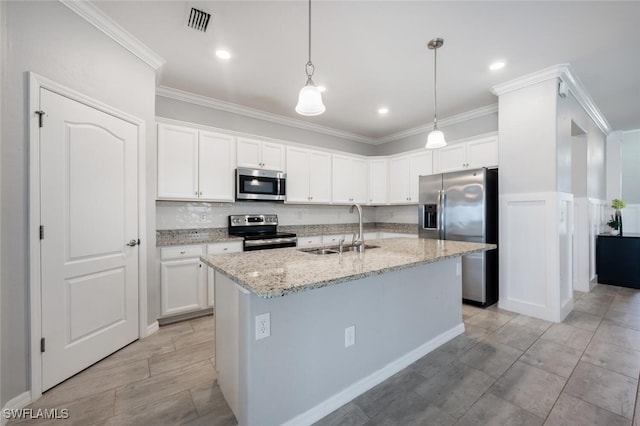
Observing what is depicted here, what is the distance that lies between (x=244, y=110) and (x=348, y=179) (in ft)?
6.88

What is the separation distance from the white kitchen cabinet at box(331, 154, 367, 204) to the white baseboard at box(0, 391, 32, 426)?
12.9ft

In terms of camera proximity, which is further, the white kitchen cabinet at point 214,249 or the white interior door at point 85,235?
the white kitchen cabinet at point 214,249

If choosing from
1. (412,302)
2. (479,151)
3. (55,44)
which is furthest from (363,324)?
(479,151)

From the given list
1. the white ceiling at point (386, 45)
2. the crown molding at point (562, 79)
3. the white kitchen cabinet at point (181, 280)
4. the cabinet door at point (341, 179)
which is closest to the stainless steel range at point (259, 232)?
the white kitchen cabinet at point (181, 280)

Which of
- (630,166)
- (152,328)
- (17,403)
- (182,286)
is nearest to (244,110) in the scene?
(182,286)

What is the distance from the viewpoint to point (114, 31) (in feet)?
7.41

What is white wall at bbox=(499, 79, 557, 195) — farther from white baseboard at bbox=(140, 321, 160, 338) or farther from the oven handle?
white baseboard at bbox=(140, 321, 160, 338)

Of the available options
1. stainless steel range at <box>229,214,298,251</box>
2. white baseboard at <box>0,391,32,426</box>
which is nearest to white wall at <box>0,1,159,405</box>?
white baseboard at <box>0,391,32,426</box>

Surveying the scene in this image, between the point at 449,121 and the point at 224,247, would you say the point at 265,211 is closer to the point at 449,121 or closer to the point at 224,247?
the point at 224,247

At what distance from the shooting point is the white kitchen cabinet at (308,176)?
13.8 ft

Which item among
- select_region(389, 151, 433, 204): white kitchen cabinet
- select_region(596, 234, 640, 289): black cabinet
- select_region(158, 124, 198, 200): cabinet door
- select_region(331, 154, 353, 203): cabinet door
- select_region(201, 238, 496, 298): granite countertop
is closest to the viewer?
select_region(201, 238, 496, 298): granite countertop

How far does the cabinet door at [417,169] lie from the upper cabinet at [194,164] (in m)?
3.00

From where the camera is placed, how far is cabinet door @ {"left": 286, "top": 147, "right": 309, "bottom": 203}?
4.18 m

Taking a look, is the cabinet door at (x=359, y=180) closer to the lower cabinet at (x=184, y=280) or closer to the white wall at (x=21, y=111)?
the lower cabinet at (x=184, y=280)
